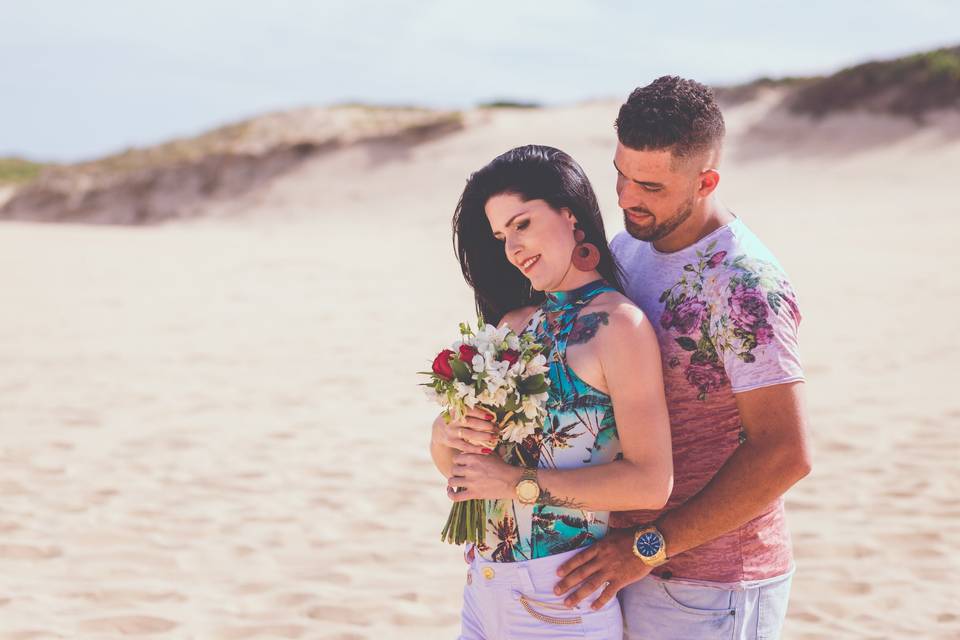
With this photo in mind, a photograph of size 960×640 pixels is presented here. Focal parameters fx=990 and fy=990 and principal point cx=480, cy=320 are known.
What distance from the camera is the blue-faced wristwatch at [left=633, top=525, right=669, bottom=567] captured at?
A: 250 centimetres

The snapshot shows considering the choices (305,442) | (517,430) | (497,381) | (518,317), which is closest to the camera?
(497,381)

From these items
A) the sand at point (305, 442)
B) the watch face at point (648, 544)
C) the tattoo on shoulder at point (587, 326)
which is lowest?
the sand at point (305, 442)

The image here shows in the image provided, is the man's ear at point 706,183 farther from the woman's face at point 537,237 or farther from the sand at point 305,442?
the sand at point 305,442

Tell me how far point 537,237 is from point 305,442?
5608mm

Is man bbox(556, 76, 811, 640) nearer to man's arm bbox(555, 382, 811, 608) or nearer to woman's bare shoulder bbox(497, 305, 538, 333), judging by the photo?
man's arm bbox(555, 382, 811, 608)

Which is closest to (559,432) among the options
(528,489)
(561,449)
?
(561,449)

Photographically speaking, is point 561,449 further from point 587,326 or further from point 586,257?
point 586,257

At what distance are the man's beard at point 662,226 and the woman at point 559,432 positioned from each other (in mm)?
101

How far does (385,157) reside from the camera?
123 feet

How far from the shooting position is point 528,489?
244 cm

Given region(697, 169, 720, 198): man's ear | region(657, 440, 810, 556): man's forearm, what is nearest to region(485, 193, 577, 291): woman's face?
region(697, 169, 720, 198): man's ear

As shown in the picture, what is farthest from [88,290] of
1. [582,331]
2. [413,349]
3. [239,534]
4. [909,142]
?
[909,142]

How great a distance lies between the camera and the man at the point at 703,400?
7.91 ft

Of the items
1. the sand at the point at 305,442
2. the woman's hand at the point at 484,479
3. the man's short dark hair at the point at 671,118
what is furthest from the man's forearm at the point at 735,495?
the sand at the point at 305,442
